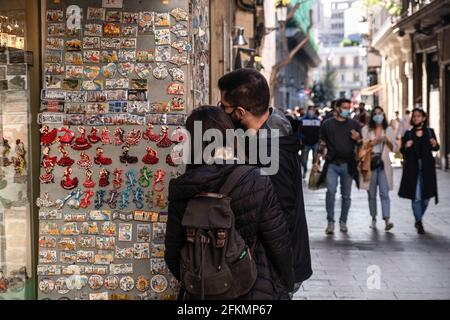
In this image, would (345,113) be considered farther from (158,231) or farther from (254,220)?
(254,220)

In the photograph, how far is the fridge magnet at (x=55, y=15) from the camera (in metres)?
5.13

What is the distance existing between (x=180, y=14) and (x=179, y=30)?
11 centimetres

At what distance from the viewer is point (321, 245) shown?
32.4 ft

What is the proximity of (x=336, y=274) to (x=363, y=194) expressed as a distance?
8.41m

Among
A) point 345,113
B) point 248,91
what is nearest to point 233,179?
point 248,91

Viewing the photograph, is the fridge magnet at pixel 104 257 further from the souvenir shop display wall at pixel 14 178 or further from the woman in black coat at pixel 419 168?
the woman in black coat at pixel 419 168

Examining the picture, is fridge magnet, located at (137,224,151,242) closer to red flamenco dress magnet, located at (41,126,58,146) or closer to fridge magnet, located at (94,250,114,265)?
fridge magnet, located at (94,250,114,265)

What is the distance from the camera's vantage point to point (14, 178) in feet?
17.7

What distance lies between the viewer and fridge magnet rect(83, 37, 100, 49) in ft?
16.8

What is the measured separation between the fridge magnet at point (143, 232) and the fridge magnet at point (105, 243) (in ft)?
0.59

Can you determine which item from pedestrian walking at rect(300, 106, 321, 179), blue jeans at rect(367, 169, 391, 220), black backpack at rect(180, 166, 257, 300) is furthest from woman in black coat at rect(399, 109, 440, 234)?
pedestrian walking at rect(300, 106, 321, 179)

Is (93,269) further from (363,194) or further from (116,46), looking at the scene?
(363,194)

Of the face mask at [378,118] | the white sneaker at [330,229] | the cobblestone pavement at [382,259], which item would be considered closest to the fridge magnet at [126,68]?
the cobblestone pavement at [382,259]
